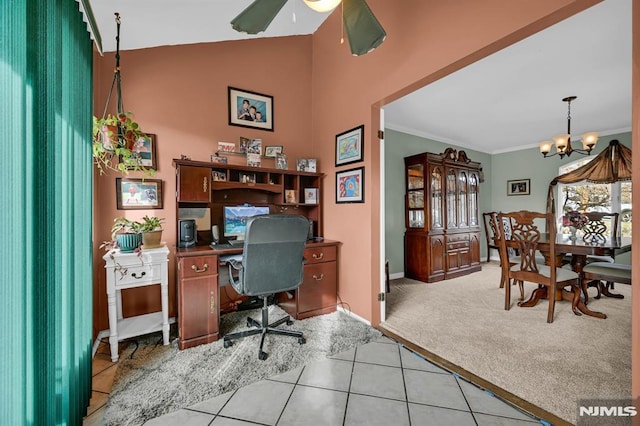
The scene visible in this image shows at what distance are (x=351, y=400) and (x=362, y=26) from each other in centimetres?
223

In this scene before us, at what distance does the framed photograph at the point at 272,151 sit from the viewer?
121 inches

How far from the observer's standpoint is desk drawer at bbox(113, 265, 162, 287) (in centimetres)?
192

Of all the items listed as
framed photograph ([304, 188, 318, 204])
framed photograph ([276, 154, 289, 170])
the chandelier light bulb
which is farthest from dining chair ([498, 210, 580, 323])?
the chandelier light bulb

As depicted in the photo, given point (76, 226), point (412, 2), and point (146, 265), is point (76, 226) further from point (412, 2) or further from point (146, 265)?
point (412, 2)

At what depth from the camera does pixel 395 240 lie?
4.37 metres

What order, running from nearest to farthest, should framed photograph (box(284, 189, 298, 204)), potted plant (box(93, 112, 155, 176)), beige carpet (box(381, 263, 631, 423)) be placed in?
beige carpet (box(381, 263, 631, 423)) → potted plant (box(93, 112, 155, 176)) → framed photograph (box(284, 189, 298, 204))

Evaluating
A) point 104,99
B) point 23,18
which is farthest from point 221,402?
point 104,99

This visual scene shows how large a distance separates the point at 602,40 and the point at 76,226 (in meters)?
4.14

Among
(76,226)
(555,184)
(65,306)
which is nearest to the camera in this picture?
(65,306)

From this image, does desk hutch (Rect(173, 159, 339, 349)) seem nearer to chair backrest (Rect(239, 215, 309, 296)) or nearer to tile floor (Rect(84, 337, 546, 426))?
chair backrest (Rect(239, 215, 309, 296))

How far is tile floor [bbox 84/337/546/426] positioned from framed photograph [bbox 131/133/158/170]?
5.54 feet

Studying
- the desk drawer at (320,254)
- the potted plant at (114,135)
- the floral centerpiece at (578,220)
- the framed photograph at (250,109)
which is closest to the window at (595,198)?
the floral centerpiece at (578,220)

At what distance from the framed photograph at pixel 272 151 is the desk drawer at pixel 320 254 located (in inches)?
49.4

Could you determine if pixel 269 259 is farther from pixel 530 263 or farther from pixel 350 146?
pixel 530 263
